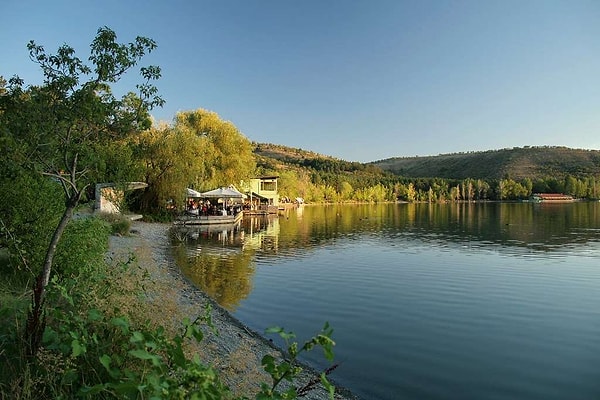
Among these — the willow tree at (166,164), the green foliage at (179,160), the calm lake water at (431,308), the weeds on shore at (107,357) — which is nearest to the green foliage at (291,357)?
the weeds on shore at (107,357)

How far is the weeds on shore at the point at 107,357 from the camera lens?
2.42m

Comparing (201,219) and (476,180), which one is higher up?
(476,180)

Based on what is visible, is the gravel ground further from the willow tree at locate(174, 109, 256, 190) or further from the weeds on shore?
the willow tree at locate(174, 109, 256, 190)

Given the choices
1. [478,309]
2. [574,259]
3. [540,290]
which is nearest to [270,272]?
[478,309]

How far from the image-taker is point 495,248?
25266mm

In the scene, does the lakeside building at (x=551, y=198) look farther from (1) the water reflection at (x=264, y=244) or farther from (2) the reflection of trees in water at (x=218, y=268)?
(2) the reflection of trees in water at (x=218, y=268)

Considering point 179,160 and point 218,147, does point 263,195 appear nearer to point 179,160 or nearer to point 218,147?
point 218,147

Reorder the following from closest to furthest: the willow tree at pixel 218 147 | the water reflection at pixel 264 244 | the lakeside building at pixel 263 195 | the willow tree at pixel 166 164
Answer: the water reflection at pixel 264 244 < the willow tree at pixel 166 164 < the willow tree at pixel 218 147 < the lakeside building at pixel 263 195

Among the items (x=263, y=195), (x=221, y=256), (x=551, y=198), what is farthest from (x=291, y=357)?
(x=551, y=198)

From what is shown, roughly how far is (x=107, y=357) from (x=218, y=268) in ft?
50.3

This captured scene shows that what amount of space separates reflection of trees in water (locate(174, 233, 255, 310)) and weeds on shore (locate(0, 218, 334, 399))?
6348 millimetres

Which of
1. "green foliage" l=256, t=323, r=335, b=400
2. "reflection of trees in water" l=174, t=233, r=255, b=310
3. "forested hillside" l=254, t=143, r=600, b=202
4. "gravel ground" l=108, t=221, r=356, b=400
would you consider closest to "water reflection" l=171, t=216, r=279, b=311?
"reflection of trees in water" l=174, t=233, r=255, b=310

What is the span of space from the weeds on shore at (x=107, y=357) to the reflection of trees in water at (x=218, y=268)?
6348mm

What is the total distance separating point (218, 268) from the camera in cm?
1781
